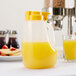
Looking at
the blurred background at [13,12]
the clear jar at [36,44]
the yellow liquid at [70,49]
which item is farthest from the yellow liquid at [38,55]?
the blurred background at [13,12]

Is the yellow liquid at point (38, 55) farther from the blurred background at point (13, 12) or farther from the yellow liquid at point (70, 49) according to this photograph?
the blurred background at point (13, 12)

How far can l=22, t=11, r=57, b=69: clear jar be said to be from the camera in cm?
72

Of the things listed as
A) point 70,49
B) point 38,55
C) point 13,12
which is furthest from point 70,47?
point 13,12

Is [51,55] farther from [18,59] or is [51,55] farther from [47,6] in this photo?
[47,6]

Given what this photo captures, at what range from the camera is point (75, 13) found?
1104 millimetres

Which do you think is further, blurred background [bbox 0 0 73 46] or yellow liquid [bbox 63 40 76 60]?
blurred background [bbox 0 0 73 46]

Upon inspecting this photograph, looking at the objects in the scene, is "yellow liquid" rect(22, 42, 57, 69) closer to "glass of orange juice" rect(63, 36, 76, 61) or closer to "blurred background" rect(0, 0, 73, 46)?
"glass of orange juice" rect(63, 36, 76, 61)

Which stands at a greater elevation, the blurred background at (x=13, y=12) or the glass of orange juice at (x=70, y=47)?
the blurred background at (x=13, y=12)

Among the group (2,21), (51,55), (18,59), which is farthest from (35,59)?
(2,21)

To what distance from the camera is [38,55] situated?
0.72 meters

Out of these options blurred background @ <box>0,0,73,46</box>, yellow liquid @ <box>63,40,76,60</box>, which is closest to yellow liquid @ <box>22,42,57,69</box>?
yellow liquid @ <box>63,40,76,60</box>

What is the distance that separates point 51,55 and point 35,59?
0.07 meters

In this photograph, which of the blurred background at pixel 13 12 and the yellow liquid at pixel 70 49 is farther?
the blurred background at pixel 13 12

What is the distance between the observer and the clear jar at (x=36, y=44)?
716 millimetres
